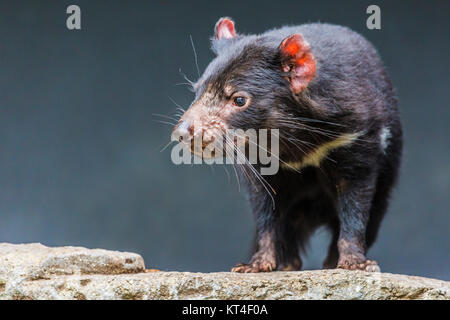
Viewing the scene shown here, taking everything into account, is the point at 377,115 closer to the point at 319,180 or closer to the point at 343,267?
the point at 319,180

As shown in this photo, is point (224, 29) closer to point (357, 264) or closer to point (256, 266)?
point (256, 266)

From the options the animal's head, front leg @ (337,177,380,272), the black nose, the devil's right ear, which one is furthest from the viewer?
the devil's right ear

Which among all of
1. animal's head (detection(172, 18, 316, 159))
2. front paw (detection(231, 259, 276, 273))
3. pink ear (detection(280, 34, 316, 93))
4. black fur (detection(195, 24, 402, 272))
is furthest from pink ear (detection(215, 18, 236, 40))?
front paw (detection(231, 259, 276, 273))

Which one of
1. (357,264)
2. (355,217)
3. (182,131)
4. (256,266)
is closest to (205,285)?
(256,266)

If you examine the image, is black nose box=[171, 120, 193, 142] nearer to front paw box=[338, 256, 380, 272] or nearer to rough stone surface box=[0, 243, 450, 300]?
rough stone surface box=[0, 243, 450, 300]

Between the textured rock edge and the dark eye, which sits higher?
the dark eye

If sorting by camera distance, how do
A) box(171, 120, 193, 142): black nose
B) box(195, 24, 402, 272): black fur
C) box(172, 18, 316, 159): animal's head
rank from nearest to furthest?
box(171, 120, 193, 142): black nose
box(172, 18, 316, 159): animal's head
box(195, 24, 402, 272): black fur

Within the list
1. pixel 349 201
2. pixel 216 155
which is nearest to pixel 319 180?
pixel 349 201
